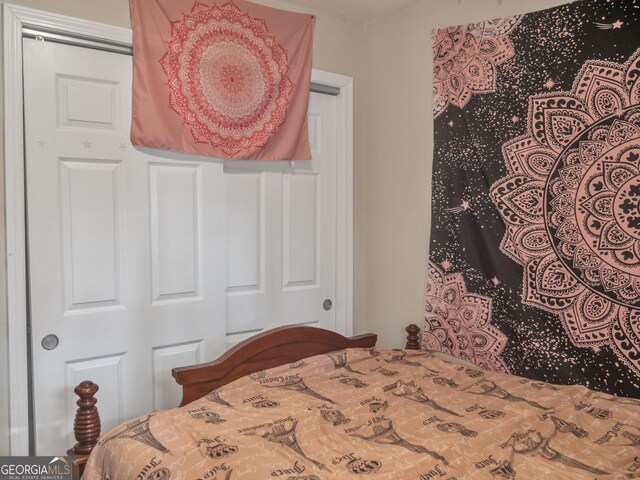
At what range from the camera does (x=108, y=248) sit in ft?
7.02

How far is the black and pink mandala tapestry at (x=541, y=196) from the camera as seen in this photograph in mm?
1840

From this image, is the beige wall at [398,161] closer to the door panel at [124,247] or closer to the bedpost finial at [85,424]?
the door panel at [124,247]

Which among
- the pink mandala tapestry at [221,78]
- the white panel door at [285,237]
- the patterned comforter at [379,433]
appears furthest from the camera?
the white panel door at [285,237]

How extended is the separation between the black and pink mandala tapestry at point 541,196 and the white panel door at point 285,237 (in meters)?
0.60

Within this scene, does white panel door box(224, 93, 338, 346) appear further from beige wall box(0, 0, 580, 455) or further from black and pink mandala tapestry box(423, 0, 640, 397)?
black and pink mandala tapestry box(423, 0, 640, 397)

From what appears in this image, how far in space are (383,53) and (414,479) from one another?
2195mm

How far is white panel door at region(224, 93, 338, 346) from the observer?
2.53 metres

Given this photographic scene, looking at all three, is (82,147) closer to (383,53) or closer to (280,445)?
(280,445)

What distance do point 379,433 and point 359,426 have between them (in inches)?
3.1

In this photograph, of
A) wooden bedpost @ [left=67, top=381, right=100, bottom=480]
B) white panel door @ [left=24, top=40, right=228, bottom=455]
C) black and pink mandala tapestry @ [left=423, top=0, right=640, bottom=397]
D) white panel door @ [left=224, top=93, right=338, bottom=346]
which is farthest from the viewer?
white panel door @ [left=224, top=93, right=338, bottom=346]

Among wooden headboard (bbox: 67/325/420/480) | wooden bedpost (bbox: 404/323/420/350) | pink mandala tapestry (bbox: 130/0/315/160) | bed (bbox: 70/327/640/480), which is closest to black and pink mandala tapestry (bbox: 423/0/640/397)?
wooden bedpost (bbox: 404/323/420/350)

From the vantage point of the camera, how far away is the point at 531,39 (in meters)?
2.08

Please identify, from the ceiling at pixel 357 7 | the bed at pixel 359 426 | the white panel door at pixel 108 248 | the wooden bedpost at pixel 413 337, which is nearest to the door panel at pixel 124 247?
the white panel door at pixel 108 248

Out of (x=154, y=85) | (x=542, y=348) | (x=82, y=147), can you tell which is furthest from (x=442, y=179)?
(x=82, y=147)
